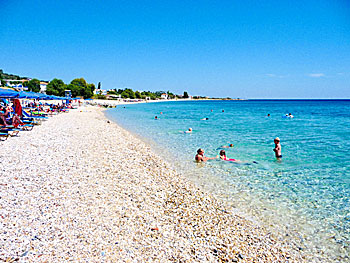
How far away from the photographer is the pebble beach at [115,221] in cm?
352

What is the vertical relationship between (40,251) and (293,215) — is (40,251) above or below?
above

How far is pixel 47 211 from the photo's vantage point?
4.41m

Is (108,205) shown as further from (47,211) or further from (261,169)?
(261,169)

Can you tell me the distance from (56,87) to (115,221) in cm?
9296

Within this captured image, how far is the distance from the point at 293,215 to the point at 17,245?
5.52 m

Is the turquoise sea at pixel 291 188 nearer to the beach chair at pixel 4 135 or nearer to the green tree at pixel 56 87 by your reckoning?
the beach chair at pixel 4 135

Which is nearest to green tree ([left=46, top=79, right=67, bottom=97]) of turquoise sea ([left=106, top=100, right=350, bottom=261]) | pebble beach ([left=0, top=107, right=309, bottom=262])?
turquoise sea ([left=106, top=100, right=350, bottom=261])

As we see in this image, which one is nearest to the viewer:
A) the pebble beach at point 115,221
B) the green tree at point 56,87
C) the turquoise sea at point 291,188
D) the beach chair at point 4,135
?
the pebble beach at point 115,221

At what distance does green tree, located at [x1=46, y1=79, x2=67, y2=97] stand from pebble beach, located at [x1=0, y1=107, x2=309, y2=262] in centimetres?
8214

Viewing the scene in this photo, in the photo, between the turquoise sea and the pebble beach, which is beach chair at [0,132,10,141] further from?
the turquoise sea

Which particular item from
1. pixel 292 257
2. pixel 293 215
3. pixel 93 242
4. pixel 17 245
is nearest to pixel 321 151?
pixel 293 215

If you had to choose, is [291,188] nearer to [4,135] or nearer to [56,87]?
[4,135]

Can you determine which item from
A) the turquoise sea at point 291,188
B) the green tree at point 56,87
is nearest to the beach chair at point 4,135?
the turquoise sea at point 291,188

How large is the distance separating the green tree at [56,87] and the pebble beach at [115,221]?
82.1 m
